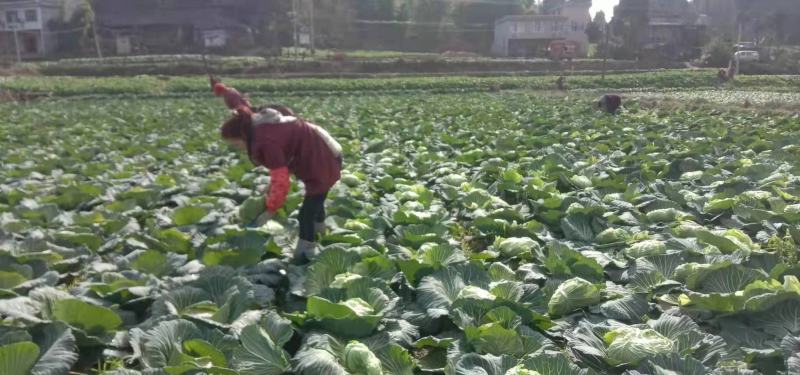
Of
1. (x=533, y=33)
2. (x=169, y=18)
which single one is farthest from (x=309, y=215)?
(x=169, y=18)

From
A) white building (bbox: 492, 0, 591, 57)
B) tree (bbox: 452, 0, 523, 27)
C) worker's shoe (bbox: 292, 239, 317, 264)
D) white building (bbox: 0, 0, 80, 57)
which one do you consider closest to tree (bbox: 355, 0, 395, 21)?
tree (bbox: 452, 0, 523, 27)

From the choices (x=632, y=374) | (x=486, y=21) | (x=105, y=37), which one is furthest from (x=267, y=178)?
(x=486, y=21)

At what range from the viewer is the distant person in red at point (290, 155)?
14.3 feet

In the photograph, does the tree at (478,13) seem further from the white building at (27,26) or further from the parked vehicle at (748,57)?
the white building at (27,26)

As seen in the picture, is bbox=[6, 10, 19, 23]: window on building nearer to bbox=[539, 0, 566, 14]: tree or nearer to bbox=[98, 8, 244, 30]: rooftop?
bbox=[98, 8, 244, 30]: rooftop

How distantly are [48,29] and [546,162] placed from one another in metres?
59.4

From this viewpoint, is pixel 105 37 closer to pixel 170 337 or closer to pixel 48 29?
pixel 48 29

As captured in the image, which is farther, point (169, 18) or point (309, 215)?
point (169, 18)

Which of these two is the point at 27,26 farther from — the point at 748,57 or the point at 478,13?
the point at 748,57

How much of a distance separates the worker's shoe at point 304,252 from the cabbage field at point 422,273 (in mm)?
104

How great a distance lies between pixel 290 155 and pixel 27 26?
61035mm

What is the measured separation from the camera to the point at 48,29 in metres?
55.1

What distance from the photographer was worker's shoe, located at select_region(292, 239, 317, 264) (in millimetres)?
4383

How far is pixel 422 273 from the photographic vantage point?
12.3 feet
